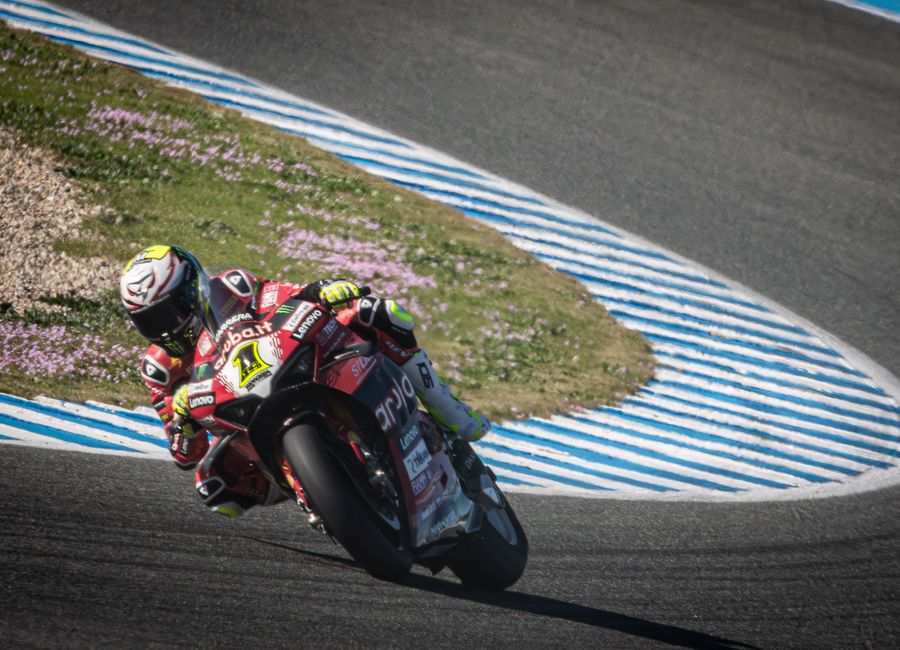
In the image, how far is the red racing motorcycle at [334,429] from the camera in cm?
381

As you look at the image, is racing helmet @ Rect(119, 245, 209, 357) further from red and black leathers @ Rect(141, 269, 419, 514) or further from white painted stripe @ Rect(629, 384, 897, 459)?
white painted stripe @ Rect(629, 384, 897, 459)

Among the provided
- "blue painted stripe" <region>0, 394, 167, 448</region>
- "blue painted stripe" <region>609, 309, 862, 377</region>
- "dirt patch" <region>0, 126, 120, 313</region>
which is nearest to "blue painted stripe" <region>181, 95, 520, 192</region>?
"blue painted stripe" <region>609, 309, 862, 377</region>

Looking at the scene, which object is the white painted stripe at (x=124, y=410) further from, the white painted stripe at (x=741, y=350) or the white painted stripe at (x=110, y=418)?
the white painted stripe at (x=741, y=350)

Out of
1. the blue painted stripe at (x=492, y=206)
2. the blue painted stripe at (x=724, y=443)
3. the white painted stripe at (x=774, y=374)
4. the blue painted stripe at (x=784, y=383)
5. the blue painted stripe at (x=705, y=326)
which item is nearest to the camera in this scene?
the blue painted stripe at (x=724, y=443)

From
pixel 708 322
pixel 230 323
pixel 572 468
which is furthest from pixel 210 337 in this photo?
pixel 708 322

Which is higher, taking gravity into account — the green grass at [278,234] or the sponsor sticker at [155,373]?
the sponsor sticker at [155,373]

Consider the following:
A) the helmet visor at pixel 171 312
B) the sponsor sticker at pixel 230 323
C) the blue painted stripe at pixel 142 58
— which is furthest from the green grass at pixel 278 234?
the sponsor sticker at pixel 230 323

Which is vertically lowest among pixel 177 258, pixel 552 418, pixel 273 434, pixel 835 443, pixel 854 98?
pixel 552 418

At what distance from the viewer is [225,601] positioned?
179 inches

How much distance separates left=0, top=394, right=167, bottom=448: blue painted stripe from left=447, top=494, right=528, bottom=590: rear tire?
2.90 meters

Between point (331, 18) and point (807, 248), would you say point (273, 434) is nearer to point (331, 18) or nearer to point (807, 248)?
point (807, 248)

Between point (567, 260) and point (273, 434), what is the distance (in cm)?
657

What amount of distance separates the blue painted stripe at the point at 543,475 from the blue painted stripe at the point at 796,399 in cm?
230

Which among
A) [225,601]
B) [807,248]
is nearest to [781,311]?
[807,248]
